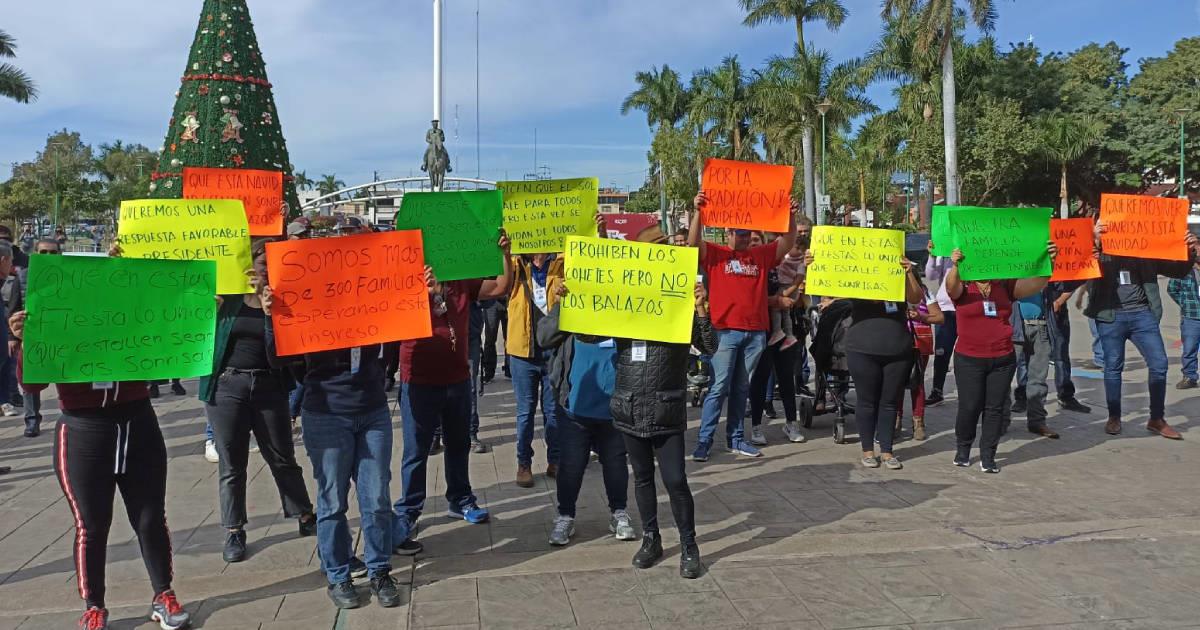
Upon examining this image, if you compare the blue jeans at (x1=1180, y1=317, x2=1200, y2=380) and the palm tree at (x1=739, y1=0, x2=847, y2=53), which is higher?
the palm tree at (x1=739, y1=0, x2=847, y2=53)

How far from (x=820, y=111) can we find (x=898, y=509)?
1665 inches

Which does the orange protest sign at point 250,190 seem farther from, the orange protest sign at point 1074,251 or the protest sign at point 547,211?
the orange protest sign at point 1074,251

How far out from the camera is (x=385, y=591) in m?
4.54

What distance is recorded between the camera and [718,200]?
22.8ft

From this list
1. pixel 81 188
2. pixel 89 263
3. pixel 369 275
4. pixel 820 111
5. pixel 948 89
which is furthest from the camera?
pixel 81 188

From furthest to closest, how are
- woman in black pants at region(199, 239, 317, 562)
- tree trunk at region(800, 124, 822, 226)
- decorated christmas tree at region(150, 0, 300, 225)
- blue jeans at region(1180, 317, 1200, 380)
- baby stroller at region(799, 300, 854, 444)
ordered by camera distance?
tree trunk at region(800, 124, 822, 226) → decorated christmas tree at region(150, 0, 300, 225) → blue jeans at region(1180, 317, 1200, 380) → baby stroller at region(799, 300, 854, 444) → woman in black pants at region(199, 239, 317, 562)

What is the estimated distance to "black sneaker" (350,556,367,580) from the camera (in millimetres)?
4867

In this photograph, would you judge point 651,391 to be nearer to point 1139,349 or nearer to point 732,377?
Result: point 732,377

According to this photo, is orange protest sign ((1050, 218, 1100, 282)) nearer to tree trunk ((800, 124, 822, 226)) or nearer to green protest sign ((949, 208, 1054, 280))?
green protest sign ((949, 208, 1054, 280))

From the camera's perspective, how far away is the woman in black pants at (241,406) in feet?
17.2

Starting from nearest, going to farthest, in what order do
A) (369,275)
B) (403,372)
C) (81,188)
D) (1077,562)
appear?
(369,275) < (1077,562) < (403,372) < (81,188)

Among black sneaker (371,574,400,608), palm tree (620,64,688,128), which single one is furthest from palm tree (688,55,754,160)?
black sneaker (371,574,400,608)

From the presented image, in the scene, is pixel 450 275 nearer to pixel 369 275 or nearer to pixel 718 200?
pixel 369 275

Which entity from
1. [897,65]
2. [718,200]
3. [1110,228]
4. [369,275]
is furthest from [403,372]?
[897,65]
